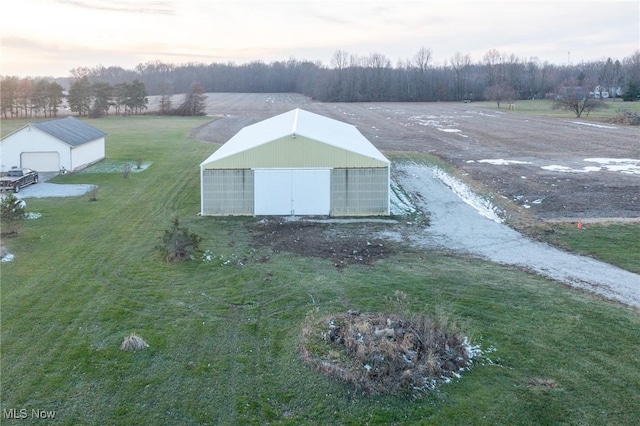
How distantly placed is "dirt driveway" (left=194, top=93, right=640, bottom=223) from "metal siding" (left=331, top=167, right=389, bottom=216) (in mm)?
5437

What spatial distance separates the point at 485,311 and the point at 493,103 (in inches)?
3671

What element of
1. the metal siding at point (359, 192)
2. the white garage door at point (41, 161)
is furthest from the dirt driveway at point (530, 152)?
the white garage door at point (41, 161)

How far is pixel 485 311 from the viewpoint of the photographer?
42.6ft

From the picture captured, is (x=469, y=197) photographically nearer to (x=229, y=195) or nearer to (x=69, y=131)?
(x=229, y=195)

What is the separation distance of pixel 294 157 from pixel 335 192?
2.06 m

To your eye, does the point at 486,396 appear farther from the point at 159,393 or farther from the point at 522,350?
the point at 159,393

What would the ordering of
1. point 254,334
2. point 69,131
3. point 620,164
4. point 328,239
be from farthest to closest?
point 620,164
point 69,131
point 328,239
point 254,334

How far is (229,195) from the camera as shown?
2178cm

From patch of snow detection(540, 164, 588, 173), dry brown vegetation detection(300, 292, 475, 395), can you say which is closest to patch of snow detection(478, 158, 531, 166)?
patch of snow detection(540, 164, 588, 173)

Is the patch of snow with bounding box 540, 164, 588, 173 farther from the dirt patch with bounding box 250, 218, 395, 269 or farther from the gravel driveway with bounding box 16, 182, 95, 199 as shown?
the gravel driveway with bounding box 16, 182, 95, 199

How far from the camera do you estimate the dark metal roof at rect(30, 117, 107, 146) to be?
103 feet

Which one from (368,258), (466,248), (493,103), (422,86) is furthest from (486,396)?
(422,86)

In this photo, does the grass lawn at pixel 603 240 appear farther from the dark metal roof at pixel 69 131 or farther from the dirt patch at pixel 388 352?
the dark metal roof at pixel 69 131

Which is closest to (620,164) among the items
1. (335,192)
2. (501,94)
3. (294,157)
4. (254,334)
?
(335,192)
